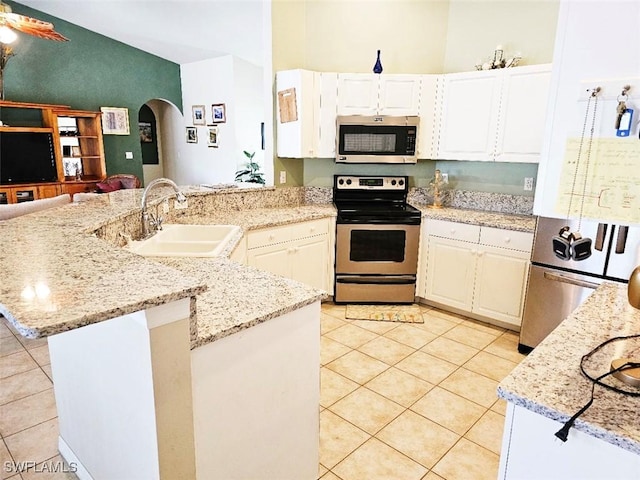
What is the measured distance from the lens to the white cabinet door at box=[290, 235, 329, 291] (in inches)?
142

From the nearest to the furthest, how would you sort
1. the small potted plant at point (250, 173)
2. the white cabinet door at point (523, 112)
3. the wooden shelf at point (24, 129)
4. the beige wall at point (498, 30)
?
the white cabinet door at point (523, 112)
the beige wall at point (498, 30)
the wooden shelf at point (24, 129)
the small potted plant at point (250, 173)

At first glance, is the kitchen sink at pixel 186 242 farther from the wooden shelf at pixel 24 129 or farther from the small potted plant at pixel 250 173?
the wooden shelf at pixel 24 129

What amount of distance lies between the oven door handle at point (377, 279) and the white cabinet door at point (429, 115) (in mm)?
1103

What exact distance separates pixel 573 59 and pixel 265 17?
2.43 meters

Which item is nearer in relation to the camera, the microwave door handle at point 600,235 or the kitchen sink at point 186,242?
the kitchen sink at point 186,242

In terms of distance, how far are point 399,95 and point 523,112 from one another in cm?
101

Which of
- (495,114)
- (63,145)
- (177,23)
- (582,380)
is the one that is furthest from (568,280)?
(63,145)

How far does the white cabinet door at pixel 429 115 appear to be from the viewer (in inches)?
147

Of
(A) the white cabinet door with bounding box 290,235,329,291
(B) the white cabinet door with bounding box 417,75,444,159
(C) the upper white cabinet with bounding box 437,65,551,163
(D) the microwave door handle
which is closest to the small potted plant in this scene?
(A) the white cabinet door with bounding box 290,235,329,291

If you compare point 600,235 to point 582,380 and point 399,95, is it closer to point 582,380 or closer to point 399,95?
point 582,380

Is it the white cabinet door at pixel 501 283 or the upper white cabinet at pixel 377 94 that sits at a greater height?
the upper white cabinet at pixel 377 94

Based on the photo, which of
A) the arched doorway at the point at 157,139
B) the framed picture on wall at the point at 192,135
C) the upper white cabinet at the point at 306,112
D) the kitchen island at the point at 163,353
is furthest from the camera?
the arched doorway at the point at 157,139

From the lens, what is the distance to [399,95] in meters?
3.74

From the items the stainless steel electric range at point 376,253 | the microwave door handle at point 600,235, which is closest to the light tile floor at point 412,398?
the stainless steel electric range at point 376,253
